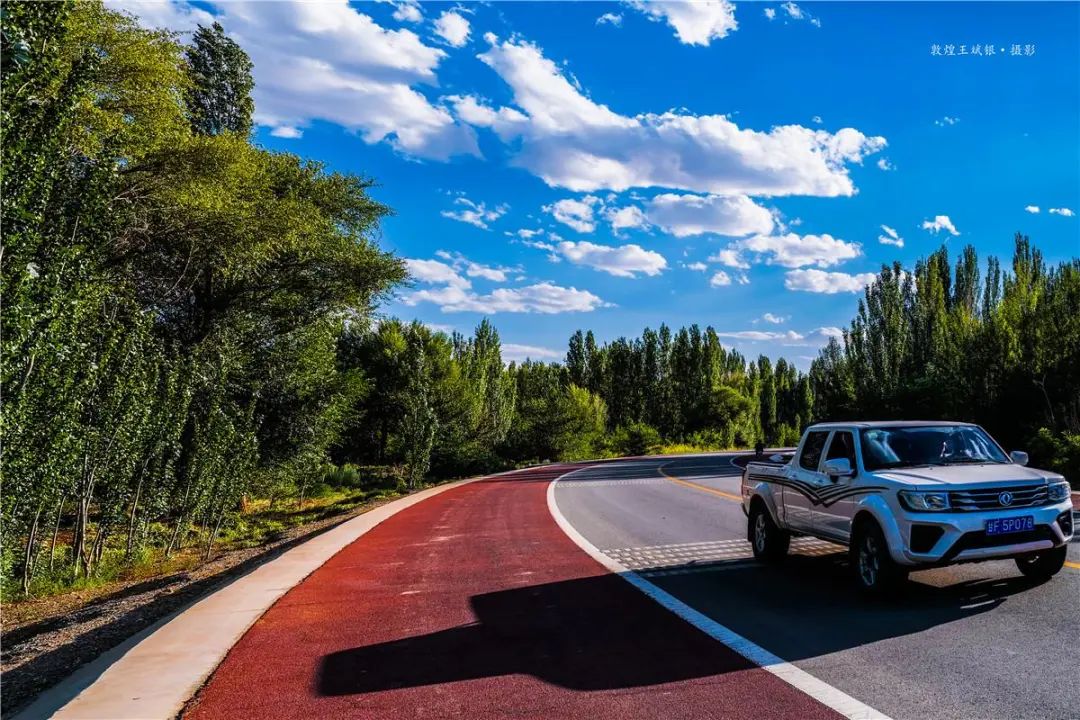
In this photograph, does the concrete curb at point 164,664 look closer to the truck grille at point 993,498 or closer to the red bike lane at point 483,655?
the red bike lane at point 483,655

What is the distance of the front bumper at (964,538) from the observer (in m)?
6.63

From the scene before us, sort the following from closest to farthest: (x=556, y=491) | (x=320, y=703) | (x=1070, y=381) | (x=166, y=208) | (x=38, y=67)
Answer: (x=320, y=703) < (x=38, y=67) < (x=166, y=208) < (x=556, y=491) < (x=1070, y=381)

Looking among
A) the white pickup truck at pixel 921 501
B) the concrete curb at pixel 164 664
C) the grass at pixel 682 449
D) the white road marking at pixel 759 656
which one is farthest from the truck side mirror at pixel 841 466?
the grass at pixel 682 449

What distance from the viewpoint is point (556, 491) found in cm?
2169

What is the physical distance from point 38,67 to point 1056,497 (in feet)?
46.7

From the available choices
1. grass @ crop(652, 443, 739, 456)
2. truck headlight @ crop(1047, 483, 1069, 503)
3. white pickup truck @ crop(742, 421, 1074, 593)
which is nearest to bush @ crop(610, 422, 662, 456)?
grass @ crop(652, 443, 739, 456)

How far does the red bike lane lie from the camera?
15.4ft

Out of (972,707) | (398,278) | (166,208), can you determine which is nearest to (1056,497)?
(972,707)

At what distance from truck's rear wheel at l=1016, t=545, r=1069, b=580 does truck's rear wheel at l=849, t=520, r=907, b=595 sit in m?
1.38

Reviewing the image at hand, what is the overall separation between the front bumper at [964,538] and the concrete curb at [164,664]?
623cm

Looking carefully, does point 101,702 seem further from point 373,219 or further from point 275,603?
point 373,219

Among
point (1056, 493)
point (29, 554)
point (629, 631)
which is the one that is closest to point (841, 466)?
point (1056, 493)

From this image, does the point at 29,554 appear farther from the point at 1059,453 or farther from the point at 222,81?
the point at 1059,453

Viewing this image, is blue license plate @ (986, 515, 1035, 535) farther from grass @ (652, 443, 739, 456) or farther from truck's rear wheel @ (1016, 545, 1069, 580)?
grass @ (652, 443, 739, 456)
